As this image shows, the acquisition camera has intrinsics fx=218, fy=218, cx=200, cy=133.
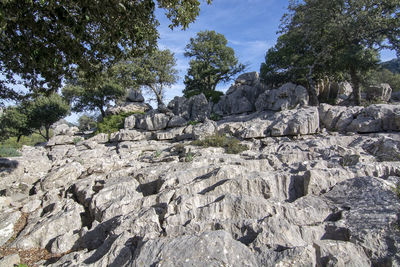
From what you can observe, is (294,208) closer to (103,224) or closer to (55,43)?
(103,224)

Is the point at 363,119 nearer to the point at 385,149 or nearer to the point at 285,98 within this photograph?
the point at 385,149

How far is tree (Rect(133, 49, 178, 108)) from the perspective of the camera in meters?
35.1

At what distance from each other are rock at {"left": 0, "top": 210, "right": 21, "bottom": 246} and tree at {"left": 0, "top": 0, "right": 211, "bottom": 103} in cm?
564

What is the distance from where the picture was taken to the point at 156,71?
37094mm

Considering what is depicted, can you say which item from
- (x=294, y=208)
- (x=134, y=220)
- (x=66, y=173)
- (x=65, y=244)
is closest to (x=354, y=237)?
(x=294, y=208)

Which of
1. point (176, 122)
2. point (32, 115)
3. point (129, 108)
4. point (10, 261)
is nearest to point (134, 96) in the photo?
point (129, 108)

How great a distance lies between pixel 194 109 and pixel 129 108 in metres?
12.8

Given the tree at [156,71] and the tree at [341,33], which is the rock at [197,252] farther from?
the tree at [156,71]

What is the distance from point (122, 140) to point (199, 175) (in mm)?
19284

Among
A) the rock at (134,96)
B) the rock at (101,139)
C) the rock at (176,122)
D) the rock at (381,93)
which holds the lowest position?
the rock at (101,139)

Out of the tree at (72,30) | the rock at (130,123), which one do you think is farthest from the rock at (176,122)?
the tree at (72,30)

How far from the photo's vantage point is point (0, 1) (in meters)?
4.89

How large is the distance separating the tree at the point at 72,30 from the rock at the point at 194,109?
19.4 m

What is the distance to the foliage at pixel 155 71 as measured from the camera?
1362 inches
